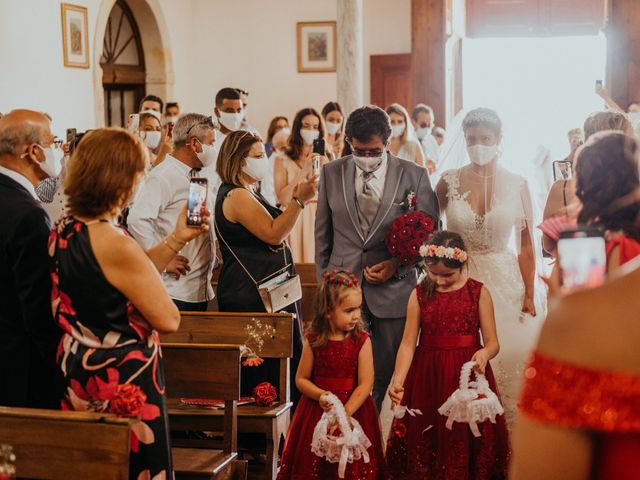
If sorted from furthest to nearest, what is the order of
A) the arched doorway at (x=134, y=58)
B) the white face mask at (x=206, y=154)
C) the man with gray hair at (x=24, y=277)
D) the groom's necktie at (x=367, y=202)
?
the arched doorway at (x=134, y=58), the white face mask at (x=206, y=154), the groom's necktie at (x=367, y=202), the man with gray hair at (x=24, y=277)

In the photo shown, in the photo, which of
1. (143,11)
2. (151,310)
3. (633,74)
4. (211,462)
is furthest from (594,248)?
(143,11)

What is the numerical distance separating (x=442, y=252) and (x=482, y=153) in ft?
2.81

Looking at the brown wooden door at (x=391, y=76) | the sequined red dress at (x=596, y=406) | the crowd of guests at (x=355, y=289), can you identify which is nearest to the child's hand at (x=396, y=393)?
the crowd of guests at (x=355, y=289)

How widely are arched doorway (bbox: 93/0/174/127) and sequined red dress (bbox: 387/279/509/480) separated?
962 cm

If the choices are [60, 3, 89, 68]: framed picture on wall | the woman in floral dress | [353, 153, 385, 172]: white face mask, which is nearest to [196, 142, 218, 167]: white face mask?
[353, 153, 385, 172]: white face mask

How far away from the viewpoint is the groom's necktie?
4.54 m

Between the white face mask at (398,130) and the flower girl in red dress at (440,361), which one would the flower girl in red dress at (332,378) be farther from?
the white face mask at (398,130)

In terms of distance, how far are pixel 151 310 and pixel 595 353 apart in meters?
1.81

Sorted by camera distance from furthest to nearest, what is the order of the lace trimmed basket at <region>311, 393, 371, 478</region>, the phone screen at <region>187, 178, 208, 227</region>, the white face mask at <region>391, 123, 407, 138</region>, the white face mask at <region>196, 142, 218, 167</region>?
the white face mask at <region>391, 123, 407, 138</region> → the white face mask at <region>196, 142, 218, 167</region> → the lace trimmed basket at <region>311, 393, 371, 478</region> → the phone screen at <region>187, 178, 208, 227</region>

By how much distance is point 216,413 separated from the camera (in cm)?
409

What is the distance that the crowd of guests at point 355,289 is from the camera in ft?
3.41

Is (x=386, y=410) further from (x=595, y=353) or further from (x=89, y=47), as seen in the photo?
(x=89, y=47)

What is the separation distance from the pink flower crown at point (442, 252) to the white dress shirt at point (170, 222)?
3.80 feet

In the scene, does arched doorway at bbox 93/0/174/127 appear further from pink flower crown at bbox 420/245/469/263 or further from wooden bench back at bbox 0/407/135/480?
wooden bench back at bbox 0/407/135/480
